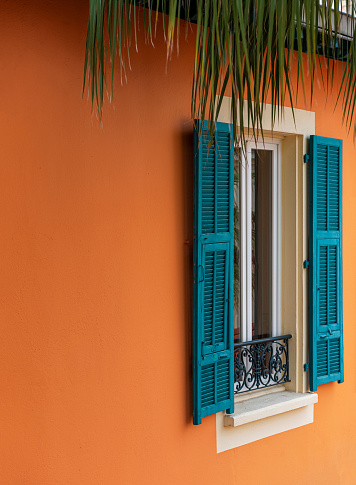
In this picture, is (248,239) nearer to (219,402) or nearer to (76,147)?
(219,402)

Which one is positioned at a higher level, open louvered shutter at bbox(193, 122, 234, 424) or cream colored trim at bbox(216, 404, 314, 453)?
open louvered shutter at bbox(193, 122, 234, 424)

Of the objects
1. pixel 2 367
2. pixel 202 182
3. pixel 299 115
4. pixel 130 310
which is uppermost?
pixel 299 115

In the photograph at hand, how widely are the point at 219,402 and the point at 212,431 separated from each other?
26 centimetres

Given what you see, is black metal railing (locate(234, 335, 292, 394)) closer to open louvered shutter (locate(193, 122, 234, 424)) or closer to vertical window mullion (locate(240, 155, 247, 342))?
vertical window mullion (locate(240, 155, 247, 342))

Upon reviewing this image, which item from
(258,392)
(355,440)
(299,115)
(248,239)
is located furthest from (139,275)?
(355,440)

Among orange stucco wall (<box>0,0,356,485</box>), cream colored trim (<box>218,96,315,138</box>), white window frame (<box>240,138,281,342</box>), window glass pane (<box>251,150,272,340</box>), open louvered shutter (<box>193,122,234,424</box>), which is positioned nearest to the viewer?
orange stucco wall (<box>0,0,356,485</box>)

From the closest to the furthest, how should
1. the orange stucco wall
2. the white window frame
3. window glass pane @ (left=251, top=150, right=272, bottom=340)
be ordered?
the orange stucco wall
the white window frame
window glass pane @ (left=251, top=150, right=272, bottom=340)

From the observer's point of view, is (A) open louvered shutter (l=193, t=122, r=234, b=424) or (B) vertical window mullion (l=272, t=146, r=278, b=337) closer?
(A) open louvered shutter (l=193, t=122, r=234, b=424)

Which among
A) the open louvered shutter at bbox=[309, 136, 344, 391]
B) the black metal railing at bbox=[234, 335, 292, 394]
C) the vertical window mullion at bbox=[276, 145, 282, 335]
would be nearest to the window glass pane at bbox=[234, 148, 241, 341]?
the black metal railing at bbox=[234, 335, 292, 394]

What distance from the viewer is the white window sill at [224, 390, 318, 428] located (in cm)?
409

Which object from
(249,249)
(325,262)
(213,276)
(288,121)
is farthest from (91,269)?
(325,262)

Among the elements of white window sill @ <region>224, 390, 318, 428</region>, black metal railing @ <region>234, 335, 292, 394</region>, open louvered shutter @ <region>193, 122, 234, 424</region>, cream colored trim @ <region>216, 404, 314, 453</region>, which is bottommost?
cream colored trim @ <region>216, 404, 314, 453</region>

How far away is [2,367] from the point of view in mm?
3023

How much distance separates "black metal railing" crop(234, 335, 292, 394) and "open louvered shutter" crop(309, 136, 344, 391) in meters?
0.23
